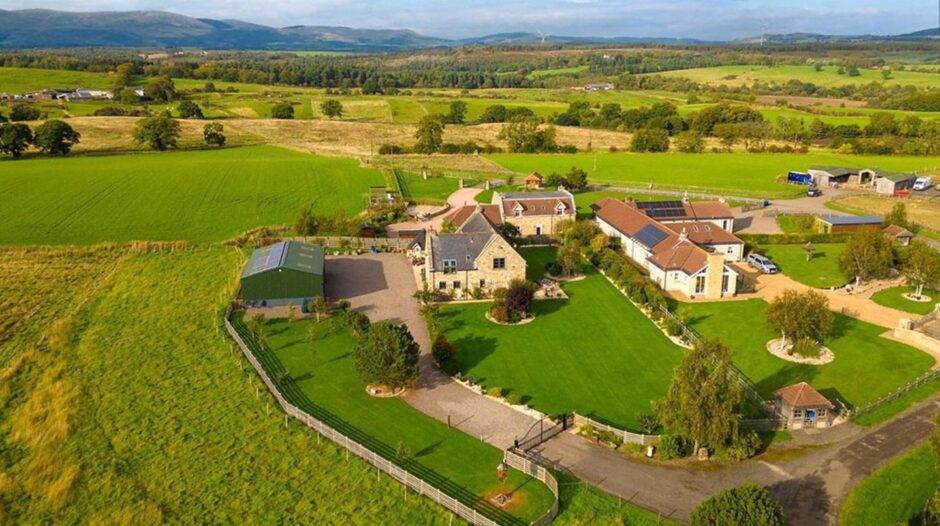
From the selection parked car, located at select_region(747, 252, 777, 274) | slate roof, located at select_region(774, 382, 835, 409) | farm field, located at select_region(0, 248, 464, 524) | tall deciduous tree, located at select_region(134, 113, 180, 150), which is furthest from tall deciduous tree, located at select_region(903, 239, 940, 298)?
tall deciduous tree, located at select_region(134, 113, 180, 150)

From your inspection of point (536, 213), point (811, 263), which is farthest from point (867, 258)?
point (536, 213)

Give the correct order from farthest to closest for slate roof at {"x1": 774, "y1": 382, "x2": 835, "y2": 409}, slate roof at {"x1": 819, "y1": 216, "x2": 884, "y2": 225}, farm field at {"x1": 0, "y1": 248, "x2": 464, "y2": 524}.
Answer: slate roof at {"x1": 819, "y1": 216, "x2": 884, "y2": 225}
slate roof at {"x1": 774, "y1": 382, "x2": 835, "y2": 409}
farm field at {"x1": 0, "y1": 248, "x2": 464, "y2": 524}

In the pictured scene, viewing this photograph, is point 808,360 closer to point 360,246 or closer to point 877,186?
point 360,246

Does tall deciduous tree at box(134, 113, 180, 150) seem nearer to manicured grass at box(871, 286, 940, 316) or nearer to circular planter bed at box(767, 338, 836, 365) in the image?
circular planter bed at box(767, 338, 836, 365)

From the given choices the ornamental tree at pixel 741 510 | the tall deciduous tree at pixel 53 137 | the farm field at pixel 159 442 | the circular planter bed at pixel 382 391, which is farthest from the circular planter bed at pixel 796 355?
the tall deciduous tree at pixel 53 137

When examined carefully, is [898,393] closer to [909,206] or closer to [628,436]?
[628,436]

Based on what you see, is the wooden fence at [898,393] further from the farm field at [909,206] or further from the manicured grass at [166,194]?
the manicured grass at [166,194]
